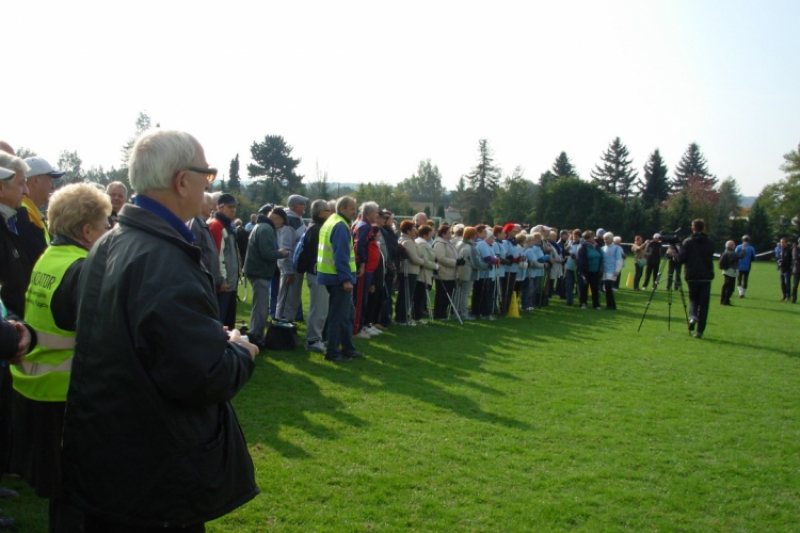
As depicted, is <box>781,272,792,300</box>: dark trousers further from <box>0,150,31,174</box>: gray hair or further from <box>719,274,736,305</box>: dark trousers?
<box>0,150,31,174</box>: gray hair

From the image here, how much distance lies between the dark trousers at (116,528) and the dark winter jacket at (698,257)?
1227 cm

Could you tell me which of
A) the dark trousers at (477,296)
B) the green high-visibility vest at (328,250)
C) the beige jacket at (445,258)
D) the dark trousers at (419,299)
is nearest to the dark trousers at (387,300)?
the dark trousers at (419,299)

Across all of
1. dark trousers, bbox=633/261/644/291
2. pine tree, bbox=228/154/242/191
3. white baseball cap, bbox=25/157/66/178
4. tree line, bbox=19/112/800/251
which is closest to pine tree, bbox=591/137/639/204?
tree line, bbox=19/112/800/251

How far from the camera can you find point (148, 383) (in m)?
2.08

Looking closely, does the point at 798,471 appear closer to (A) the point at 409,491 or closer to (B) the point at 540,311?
(A) the point at 409,491

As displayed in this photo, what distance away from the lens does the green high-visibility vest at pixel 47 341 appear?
325 centimetres

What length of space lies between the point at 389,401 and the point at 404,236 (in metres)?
6.48

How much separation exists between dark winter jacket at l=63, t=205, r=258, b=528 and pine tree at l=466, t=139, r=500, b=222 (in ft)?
304

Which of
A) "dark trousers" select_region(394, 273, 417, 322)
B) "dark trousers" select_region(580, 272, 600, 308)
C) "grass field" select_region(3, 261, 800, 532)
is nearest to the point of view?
"grass field" select_region(3, 261, 800, 532)

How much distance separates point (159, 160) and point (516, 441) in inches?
185

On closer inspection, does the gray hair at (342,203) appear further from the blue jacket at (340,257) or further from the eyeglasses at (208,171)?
the eyeglasses at (208,171)

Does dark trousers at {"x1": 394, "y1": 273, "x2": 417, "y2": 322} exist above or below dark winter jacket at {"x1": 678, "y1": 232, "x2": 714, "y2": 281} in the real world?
below

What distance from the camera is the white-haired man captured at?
6.74 feet

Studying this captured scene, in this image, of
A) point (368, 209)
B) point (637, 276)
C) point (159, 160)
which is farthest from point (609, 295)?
point (159, 160)
